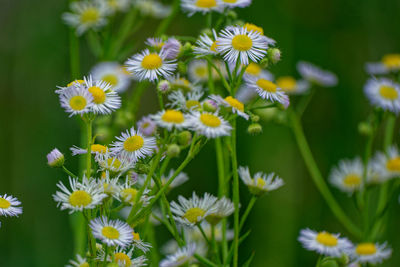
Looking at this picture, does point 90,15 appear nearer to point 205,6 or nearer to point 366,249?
point 205,6

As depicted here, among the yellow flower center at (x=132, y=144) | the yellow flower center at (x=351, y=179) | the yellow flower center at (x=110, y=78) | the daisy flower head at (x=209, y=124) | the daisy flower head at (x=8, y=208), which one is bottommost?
the yellow flower center at (x=351, y=179)

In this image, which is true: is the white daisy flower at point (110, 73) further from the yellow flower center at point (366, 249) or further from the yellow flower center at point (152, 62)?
the yellow flower center at point (366, 249)

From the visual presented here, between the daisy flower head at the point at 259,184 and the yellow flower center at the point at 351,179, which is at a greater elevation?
the daisy flower head at the point at 259,184

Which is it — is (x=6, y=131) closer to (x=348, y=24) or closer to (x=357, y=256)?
(x=348, y=24)

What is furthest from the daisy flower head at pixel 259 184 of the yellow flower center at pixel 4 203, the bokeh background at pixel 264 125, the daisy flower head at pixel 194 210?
the bokeh background at pixel 264 125

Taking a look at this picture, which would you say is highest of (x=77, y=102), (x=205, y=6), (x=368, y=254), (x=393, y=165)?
(x=205, y=6)

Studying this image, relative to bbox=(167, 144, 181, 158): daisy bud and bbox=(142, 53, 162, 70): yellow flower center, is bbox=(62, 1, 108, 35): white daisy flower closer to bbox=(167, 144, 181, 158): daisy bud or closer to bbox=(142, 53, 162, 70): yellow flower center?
bbox=(142, 53, 162, 70): yellow flower center

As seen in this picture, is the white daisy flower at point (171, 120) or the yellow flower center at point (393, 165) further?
the yellow flower center at point (393, 165)

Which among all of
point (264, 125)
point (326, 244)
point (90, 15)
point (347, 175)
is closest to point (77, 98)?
point (326, 244)
